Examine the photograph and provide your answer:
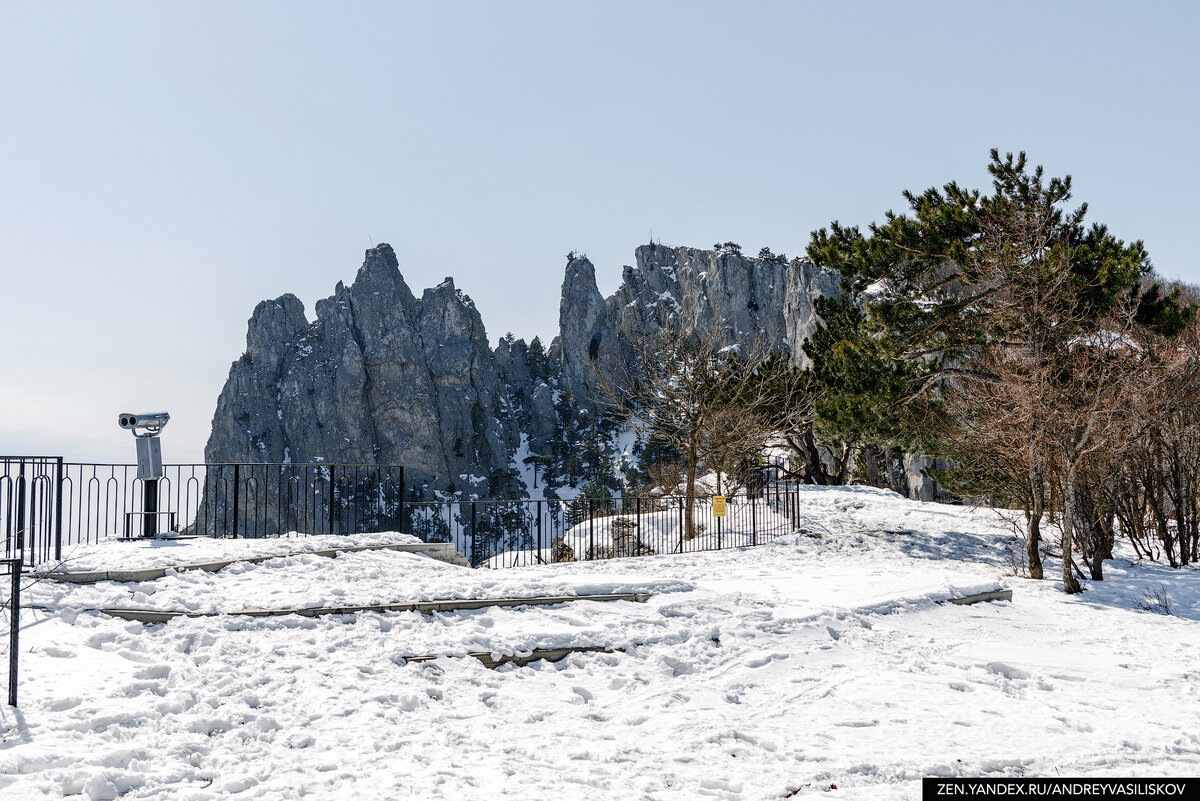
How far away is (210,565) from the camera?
8.39 m

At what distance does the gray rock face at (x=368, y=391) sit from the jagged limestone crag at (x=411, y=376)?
0.49 feet

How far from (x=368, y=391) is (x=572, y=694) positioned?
90.1 m

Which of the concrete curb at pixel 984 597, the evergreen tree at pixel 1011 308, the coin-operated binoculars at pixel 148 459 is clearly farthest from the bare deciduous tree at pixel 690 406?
the coin-operated binoculars at pixel 148 459

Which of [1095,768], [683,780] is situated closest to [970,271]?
[1095,768]

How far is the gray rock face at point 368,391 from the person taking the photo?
88.2 m

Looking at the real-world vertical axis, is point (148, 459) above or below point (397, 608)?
above

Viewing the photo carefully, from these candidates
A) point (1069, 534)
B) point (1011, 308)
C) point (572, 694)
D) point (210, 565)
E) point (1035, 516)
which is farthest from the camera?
point (1011, 308)

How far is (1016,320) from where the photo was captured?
13.7 metres

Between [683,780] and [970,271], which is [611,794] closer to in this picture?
[683,780]

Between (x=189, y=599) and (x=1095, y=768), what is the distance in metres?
7.57

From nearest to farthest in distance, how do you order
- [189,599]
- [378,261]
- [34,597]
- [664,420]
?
[34,597] → [189,599] → [664,420] → [378,261]

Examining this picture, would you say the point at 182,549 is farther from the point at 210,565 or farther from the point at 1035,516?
the point at 1035,516

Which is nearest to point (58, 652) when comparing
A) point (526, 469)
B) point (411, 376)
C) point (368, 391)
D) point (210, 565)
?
point (210, 565)

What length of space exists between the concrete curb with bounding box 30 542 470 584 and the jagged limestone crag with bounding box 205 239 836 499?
→ 242 ft
